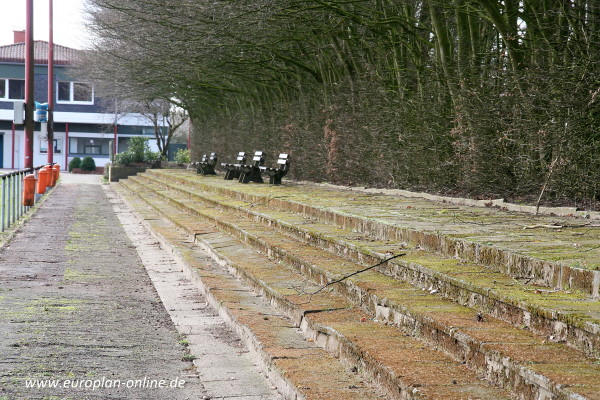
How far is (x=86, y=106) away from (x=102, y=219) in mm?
40670

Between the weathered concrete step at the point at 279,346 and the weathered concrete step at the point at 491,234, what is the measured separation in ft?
4.01

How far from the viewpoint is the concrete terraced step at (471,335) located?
3.26 m


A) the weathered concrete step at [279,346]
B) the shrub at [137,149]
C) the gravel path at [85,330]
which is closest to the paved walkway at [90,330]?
the gravel path at [85,330]

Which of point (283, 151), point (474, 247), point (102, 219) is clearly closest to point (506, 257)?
point (474, 247)

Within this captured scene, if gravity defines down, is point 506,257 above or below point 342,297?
above

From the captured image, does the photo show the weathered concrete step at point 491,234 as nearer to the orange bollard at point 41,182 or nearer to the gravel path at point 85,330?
the gravel path at point 85,330

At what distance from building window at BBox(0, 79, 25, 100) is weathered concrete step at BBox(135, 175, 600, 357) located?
2021 inches

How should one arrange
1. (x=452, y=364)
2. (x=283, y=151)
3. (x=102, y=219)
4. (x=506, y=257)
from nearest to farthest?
(x=452, y=364)
(x=506, y=257)
(x=102, y=219)
(x=283, y=151)

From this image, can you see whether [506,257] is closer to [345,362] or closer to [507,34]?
[345,362]

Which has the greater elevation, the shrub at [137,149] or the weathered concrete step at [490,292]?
the shrub at [137,149]

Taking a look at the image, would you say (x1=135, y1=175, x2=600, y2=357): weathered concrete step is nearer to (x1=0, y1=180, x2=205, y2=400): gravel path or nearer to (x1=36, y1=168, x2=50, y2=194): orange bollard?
(x1=0, y1=180, x2=205, y2=400): gravel path

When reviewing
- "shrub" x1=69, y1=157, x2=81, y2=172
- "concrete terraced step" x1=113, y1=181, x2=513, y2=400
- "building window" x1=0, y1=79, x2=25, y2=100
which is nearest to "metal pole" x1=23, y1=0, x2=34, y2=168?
"concrete terraced step" x1=113, y1=181, x2=513, y2=400

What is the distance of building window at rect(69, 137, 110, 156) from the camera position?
55.2 m

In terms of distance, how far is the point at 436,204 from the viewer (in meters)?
9.55
